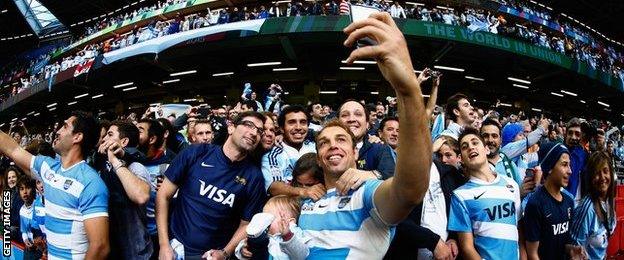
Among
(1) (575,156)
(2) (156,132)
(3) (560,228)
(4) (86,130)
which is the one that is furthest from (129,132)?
(1) (575,156)

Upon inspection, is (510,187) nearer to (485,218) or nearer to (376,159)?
(485,218)

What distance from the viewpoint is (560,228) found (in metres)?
3.37

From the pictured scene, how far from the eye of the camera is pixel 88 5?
31.2 meters

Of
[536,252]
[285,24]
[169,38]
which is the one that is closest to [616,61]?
[285,24]

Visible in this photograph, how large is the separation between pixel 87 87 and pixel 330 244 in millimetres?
26678

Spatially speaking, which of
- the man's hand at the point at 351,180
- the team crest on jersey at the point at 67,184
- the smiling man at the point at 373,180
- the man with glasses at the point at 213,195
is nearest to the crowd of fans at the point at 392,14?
the man with glasses at the point at 213,195

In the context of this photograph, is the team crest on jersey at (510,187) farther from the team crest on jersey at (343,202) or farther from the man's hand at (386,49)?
the man's hand at (386,49)

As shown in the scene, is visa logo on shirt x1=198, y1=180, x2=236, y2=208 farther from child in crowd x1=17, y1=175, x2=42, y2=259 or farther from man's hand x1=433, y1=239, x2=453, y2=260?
child in crowd x1=17, y1=175, x2=42, y2=259

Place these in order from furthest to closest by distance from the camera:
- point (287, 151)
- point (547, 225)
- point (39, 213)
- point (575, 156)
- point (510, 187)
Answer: point (575, 156)
point (39, 213)
point (287, 151)
point (547, 225)
point (510, 187)

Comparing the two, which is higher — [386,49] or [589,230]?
[386,49]

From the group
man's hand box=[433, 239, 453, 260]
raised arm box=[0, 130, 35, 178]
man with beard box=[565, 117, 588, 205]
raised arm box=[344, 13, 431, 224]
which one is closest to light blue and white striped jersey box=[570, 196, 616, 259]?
man with beard box=[565, 117, 588, 205]

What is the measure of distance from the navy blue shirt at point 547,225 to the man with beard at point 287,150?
1.85 m

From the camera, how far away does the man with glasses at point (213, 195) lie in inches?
120
